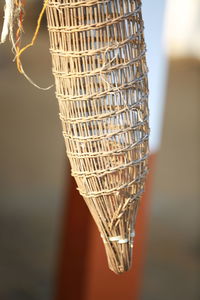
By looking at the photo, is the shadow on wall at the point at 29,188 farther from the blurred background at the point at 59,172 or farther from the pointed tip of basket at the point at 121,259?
the pointed tip of basket at the point at 121,259

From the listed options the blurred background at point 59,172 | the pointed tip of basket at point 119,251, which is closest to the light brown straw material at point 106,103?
the pointed tip of basket at point 119,251

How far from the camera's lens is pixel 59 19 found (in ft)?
3.39

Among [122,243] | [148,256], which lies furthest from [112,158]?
[148,256]

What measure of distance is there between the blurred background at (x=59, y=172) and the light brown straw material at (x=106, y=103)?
5.76 feet

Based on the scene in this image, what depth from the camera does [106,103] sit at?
1.05m

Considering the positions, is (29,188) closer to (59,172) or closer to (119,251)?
(59,172)

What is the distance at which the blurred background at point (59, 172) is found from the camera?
328 cm

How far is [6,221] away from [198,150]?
3.41ft

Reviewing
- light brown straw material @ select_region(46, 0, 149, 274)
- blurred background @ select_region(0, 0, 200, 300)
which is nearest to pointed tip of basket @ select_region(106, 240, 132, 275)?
light brown straw material @ select_region(46, 0, 149, 274)

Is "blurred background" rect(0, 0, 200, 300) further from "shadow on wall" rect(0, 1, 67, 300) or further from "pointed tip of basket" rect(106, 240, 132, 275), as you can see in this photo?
"pointed tip of basket" rect(106, 240, 132, 275)

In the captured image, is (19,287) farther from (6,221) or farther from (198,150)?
(198,150)

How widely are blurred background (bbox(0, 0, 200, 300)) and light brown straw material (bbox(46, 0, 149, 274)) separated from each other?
176cm

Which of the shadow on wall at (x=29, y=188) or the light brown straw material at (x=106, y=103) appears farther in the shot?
the shadow on wall at (x=29, y=188)

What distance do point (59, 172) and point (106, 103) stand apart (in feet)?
7.54
